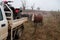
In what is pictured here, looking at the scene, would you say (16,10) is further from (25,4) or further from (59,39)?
(25,4)

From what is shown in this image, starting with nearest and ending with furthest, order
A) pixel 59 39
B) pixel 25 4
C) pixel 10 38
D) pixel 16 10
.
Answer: pixel 10 38
pixel 16 10
pixel 59 39
pixel 25 4

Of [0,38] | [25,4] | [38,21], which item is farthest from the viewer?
[25,4]

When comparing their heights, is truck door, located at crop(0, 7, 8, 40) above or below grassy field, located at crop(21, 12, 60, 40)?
above

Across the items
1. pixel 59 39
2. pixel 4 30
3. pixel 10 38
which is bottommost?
pixel 59 39

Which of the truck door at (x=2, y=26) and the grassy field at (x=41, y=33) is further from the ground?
the truck door at (x=2, y=26)

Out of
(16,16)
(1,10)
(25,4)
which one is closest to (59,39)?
(16,16)

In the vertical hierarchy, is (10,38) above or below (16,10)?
below

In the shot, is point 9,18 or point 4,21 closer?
point 4,21

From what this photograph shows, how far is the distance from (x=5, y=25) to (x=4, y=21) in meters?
0.15

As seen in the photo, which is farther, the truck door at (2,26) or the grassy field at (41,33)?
the grassy field at (41,33)

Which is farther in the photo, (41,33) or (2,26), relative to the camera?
(41,33)

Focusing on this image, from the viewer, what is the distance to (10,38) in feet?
25.7

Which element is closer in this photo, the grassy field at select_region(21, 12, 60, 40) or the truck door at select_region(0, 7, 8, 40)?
the truck door at select_region(0, 7, 8, 40)

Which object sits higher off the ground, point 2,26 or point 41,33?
point 2,26
